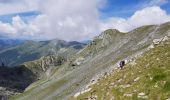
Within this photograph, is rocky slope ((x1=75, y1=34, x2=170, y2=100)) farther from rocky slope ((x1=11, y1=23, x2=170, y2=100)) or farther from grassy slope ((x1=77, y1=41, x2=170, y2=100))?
rocky slope ((x1=11, y1=23, x2=170, y2=100))

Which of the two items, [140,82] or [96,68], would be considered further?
[96,68]

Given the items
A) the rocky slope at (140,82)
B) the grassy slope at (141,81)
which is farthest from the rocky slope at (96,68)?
the grassy slope at (141,81)

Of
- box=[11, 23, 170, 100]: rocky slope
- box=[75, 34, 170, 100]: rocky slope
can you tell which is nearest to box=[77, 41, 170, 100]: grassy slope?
box=[75, 34, 170, 100]: rocky slope

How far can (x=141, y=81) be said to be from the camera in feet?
135

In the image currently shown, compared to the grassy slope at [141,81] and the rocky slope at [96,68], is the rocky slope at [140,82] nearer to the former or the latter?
the grassy slope at [141,81]

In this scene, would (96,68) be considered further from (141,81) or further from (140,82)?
(140,82)

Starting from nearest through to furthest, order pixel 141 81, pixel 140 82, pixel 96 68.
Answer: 1. pixel 140 82
2. pixel 141 81
3. pixel 96 68

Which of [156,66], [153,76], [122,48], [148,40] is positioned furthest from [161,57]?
[122,48]

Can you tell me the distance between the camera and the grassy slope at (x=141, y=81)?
124 ft

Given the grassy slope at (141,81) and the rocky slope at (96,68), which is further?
the rocky slope at (96,68)

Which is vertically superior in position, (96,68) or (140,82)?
(140,82)

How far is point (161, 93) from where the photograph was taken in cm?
3644

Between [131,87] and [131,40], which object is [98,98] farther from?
[131,40]

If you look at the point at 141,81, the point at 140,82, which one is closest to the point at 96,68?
the point at 141,81
